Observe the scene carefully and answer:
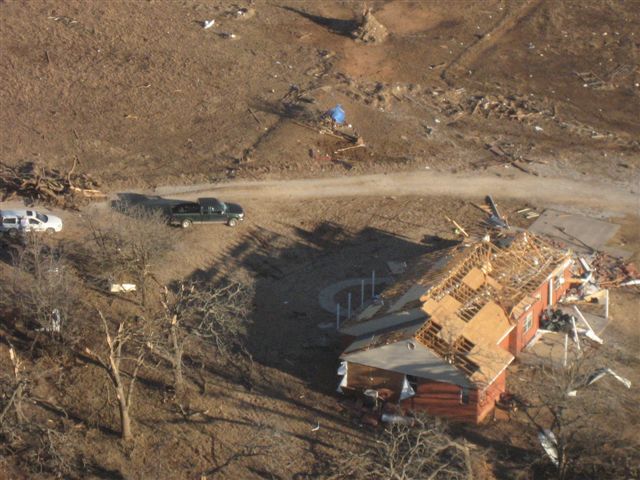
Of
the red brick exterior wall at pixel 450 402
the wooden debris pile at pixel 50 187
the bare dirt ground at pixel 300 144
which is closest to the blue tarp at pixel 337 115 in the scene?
the bare dirt ground at pixel 300 144

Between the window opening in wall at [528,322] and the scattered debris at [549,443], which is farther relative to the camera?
the window opening in wall at [528,322]

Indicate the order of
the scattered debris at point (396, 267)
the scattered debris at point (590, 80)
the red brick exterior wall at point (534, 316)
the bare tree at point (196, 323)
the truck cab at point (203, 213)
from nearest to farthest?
1. the bare tree at point (196, 323)
2. the red brick exterior wall at point (534, 316)
3. the scattered debris at point (396, 267)
4. the truck cab at point (203, 213)
5. the scattered debris at point (590, 80)

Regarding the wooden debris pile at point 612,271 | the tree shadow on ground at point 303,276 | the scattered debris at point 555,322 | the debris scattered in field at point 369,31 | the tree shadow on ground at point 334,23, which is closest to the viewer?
the tree shadow on ground at point 303,276

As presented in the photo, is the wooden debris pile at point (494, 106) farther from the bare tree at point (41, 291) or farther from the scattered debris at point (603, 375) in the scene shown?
the bare tree at point (41, 291)

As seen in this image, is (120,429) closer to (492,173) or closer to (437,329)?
(437,329)

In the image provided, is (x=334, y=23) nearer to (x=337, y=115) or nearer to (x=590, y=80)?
(x=337, y=115)

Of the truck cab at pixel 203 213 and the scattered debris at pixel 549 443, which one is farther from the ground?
the scattered debris at pixel 549 443

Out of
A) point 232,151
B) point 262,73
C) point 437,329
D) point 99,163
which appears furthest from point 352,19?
point 437,329
